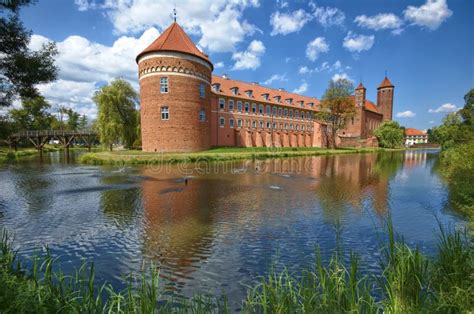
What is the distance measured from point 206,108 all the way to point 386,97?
66612 millimetres

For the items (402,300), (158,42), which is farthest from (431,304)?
(158,42)

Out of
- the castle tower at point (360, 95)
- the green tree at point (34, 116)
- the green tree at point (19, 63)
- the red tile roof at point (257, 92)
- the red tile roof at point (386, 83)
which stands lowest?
the green tree at point (19, 63)

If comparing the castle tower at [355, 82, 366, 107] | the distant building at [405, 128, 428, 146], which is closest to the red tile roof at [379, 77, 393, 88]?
the castle tower at [355, 82, 366, 107]

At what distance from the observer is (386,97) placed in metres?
73.2

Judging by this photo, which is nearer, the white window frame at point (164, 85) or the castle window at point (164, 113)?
the white window frame at point (164, 85)

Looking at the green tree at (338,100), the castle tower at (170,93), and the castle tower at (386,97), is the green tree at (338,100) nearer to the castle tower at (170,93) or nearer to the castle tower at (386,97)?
the castle tower at (170,93)

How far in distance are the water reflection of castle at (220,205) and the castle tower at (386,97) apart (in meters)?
71.6

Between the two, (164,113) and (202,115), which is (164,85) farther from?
(202,115)

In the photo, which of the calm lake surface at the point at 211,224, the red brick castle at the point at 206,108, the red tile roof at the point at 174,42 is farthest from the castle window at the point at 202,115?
the calm lake surface at the point at 211,224

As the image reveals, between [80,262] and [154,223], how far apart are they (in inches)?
89.9

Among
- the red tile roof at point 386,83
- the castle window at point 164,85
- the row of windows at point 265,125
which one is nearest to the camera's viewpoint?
the castle window at point 164,85

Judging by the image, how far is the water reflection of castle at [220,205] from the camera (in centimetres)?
560

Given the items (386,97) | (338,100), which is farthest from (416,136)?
(338,100)

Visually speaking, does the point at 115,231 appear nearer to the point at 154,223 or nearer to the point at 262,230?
the point at 154,223
